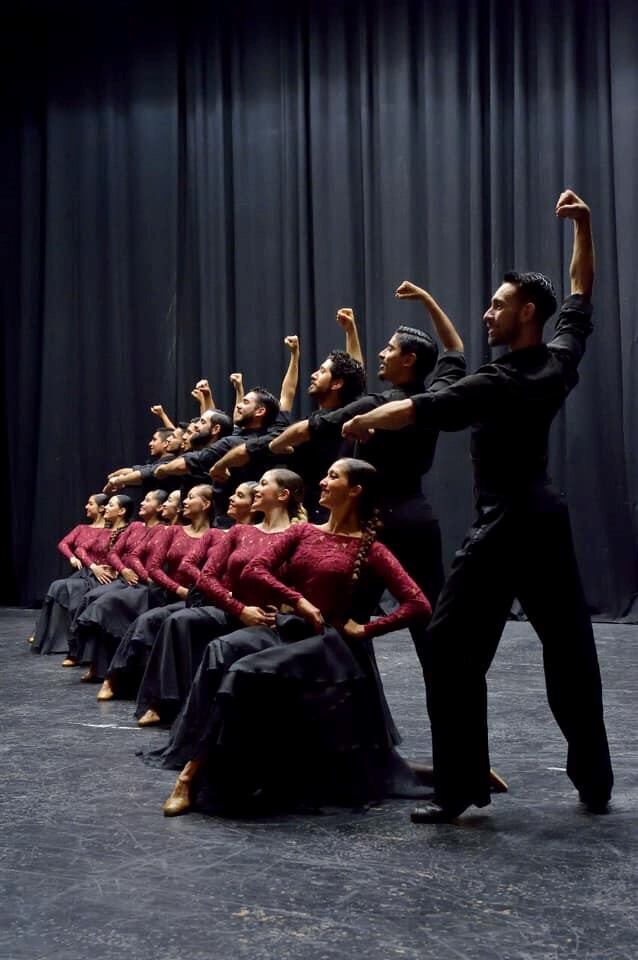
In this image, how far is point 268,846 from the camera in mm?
3168

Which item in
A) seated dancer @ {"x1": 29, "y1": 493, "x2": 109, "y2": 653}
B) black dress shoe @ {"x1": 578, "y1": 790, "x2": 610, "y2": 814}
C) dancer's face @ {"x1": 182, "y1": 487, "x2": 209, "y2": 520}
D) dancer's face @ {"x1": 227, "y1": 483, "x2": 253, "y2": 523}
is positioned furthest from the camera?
seated dancer @ {"x1": 29, "y1": 493, "x2": 109, "y2": 653}

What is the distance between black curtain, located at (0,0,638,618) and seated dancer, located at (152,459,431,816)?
4.76 m

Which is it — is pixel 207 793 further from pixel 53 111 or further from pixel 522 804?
pixel 53 111

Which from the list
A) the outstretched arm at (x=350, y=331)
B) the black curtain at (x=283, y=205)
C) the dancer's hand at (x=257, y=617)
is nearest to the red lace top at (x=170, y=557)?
the outstretched arm at (x=350, y=331)

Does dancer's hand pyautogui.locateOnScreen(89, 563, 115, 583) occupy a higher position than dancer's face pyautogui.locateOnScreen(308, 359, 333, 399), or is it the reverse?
dancer's face pyautogui.locateOnScreen(308, 359, 333, 399)

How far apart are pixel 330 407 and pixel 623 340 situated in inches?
174

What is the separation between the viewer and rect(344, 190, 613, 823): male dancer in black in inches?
131

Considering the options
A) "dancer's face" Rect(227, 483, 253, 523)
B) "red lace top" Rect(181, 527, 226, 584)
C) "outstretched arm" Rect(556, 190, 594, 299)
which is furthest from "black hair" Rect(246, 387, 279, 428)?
"outstretched arm" Rect(556, 190, 594, 299)

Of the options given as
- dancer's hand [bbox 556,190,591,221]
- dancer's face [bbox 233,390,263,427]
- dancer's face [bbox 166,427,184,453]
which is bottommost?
dancer's face [bbox 166,427,184,453]

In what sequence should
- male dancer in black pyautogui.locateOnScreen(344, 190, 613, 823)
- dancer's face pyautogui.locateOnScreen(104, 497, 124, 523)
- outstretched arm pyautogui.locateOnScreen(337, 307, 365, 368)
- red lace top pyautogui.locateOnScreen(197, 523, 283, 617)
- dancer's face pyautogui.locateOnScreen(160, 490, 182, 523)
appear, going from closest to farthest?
male dancer in black pyautogui.locateOnScreen(344, 190, 613, 823) < red lace top pyautogui.locateOnScreen(197, 523, 283, 617) < outstretched arm pyautogui.locateOnScreen(337, 307, 365, 368) < dancer's face pyautogui.locateOnScreen(160, 490, 182, 523) < dancer's face pyautogui.locateOnScreen(104, 497, 124, 523)

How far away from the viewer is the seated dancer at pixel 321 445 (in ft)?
14.3

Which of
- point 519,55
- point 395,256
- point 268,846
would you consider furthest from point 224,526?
point 519,55

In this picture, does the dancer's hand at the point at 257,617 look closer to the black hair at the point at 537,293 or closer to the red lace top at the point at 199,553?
the red lace top at the point at 199,553

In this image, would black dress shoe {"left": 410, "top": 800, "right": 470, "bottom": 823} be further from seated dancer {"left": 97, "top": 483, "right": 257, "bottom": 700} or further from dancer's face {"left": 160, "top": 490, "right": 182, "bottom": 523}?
dancer's face {"left": 160, "top": 490, "right": 182, "bottom": 523}
